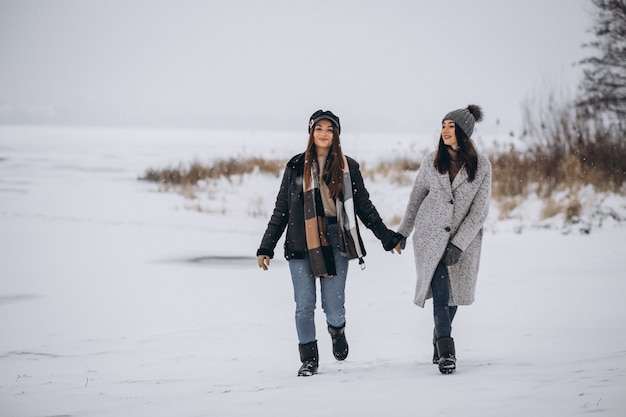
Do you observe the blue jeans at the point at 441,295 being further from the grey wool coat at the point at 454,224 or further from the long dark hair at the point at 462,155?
the long dark hair at the point at 462,155

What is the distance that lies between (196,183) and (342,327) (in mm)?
15728

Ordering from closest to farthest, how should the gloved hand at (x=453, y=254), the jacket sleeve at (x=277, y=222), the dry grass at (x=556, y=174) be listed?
the gloved hand at (x=453, y=254)
the jacket sleeve at (x=277, y=222)
the dry grass at (x=556, y=174)

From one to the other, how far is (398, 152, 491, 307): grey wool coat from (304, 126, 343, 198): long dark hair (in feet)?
1.80

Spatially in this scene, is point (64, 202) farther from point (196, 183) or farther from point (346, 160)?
point (346, 160)

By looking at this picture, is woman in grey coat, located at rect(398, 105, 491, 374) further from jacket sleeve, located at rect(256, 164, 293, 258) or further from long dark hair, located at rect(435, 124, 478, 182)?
jacket sleeve, located at rect(256, 164, 293, 258)

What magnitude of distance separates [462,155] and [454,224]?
0.44m

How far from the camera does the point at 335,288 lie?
441 cm

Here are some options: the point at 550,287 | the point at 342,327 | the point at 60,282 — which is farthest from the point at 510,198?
the point at 342,327

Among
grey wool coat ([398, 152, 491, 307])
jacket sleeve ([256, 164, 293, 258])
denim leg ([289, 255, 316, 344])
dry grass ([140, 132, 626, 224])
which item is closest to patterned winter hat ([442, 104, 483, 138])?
grey wool coat ([398, 152, 491, 307])

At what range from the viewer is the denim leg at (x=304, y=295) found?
171 inches

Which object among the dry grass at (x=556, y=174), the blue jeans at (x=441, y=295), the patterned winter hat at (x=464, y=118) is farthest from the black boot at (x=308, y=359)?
the dry grass at (x=556, y=174)

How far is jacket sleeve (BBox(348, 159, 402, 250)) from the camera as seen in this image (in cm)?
449

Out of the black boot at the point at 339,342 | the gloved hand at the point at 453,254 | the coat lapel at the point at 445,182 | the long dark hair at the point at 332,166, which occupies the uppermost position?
the long dark hair at the point at 332,166

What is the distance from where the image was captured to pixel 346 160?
14.6 feet
